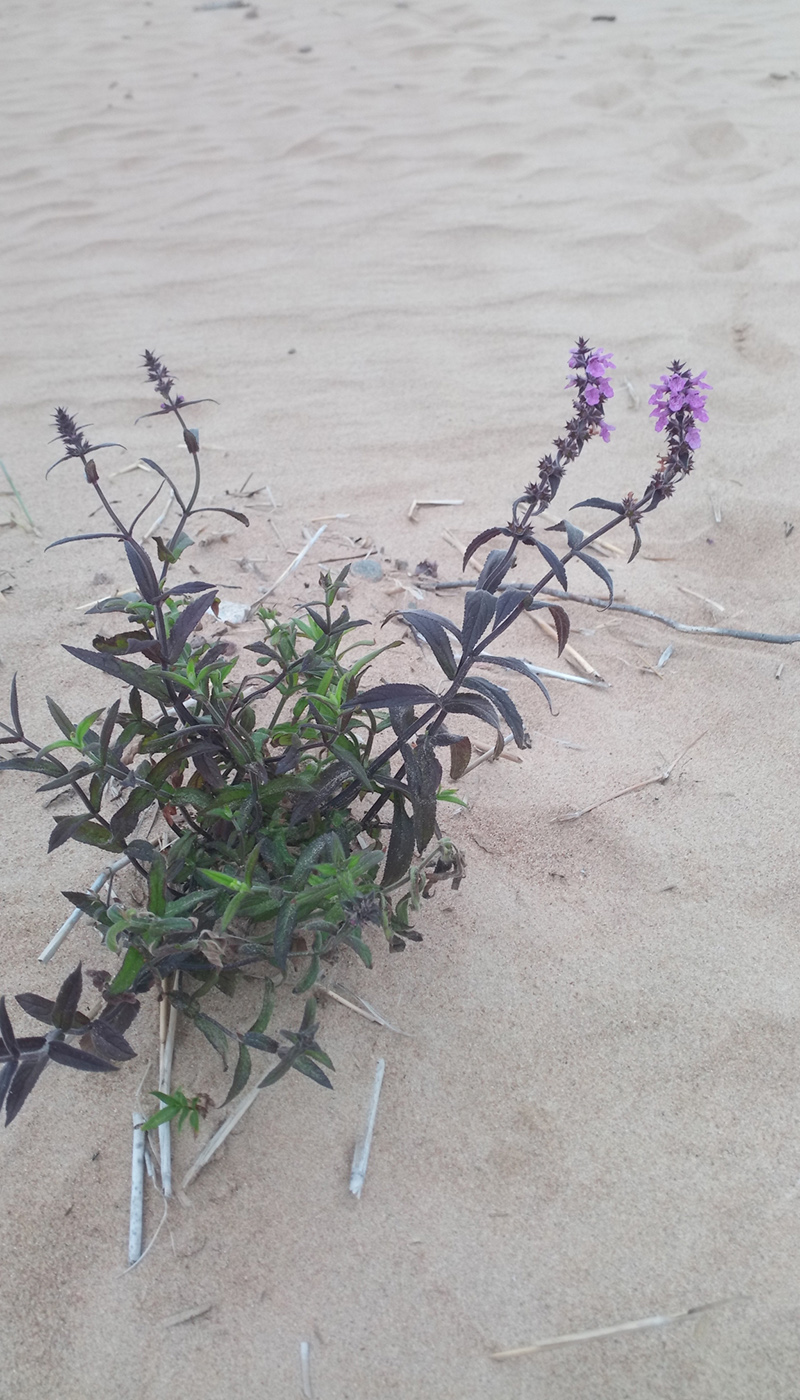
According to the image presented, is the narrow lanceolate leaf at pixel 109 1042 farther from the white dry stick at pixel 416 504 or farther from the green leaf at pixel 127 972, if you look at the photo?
the white dry stick at pixel 416 504

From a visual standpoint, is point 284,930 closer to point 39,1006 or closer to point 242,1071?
point 242,1071

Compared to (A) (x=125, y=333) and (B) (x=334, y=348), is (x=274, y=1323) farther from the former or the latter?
(A) (x=125, y=333)

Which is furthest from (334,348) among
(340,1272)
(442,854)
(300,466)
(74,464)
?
(340,1272)

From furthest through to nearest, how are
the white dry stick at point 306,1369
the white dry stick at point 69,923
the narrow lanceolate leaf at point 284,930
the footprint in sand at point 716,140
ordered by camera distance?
the footprint in sand at point 716,140 < the white dry stick at point 69,923 < the narrow lanceolate leaf at point 284,930 < the white dry stick at point 306,1369

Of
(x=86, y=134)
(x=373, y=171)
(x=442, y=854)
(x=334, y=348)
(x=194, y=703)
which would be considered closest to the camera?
→ (x=442, y=854)

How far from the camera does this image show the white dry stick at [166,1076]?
1623 mm

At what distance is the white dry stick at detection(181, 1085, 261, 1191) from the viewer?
163cm

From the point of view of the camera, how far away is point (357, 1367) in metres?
1.46

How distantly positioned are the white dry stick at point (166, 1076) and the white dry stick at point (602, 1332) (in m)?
0.61

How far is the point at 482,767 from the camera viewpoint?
93.0 inches

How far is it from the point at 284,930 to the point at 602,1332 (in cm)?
81

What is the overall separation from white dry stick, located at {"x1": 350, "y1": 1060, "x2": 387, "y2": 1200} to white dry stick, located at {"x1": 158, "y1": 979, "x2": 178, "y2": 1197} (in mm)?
321

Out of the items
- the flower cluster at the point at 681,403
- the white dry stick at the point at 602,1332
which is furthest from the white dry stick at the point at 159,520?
the white dry stick at the point at 602,1332

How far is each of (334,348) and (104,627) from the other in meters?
2.15
